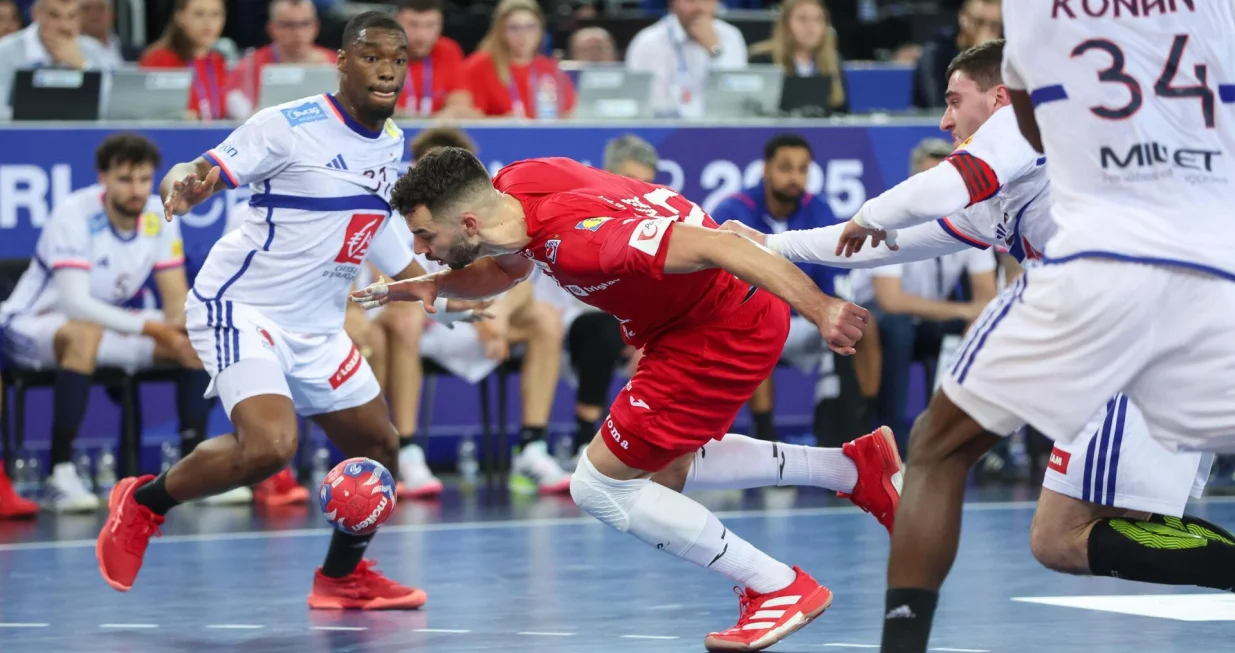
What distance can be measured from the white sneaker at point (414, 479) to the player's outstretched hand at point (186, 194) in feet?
12.8

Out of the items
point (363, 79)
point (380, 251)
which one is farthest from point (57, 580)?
point (363, 79)

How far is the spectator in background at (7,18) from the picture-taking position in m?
11.9

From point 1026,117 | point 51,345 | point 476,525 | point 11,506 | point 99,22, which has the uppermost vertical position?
point 1026,117

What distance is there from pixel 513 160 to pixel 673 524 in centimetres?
560

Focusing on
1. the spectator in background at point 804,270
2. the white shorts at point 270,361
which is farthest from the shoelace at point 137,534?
the spectator in background at point 804,270

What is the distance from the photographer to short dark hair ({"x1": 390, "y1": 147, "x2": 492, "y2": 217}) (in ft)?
17.4

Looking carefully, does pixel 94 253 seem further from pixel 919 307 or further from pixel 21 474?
pixel 919 307

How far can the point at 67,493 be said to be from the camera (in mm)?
9398

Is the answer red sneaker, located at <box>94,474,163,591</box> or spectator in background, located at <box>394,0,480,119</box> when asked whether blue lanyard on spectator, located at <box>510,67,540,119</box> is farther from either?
red sneaker, located at <box>94,474,163,591</box>

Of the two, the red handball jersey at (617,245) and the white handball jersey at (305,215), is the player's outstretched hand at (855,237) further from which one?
the white handball jersey at (305,215)

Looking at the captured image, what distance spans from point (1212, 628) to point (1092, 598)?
711mm

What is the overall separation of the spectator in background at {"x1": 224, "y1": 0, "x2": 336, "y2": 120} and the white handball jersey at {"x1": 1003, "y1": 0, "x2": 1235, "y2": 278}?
7252mm

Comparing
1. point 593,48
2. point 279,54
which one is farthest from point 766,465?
point 593,48

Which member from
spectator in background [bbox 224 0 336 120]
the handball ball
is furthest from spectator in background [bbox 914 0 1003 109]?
the handball ball
